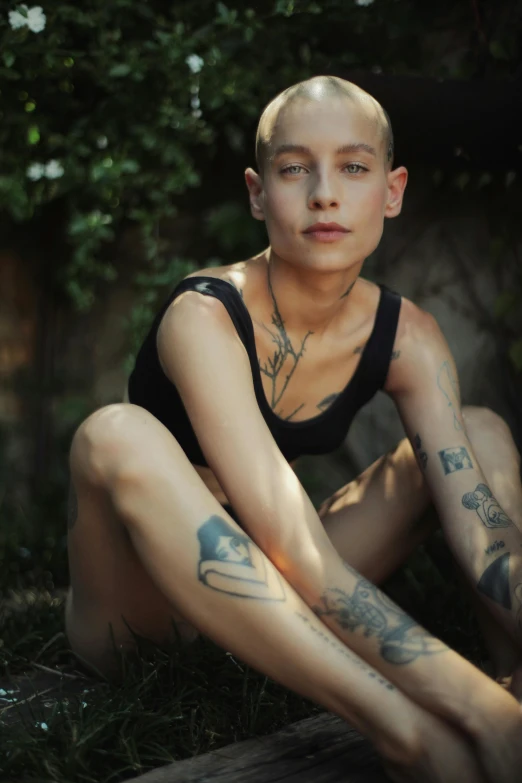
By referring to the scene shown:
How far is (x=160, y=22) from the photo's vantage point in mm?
3111

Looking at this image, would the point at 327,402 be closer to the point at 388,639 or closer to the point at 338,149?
the point at 338,149

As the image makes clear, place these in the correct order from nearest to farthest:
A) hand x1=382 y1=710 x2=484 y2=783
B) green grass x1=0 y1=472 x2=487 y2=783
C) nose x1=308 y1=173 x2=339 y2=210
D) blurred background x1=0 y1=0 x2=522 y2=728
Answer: hand x1=382 y1=710 x2=484 y2=783 < green grass x1=0 y1=472 x2=487 y2=783 < nose x1=308 y1=173 x2=339 y2=210 < blurred background x1=0 y1=0 x2=522 y2=728

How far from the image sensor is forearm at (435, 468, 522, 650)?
1.90 m

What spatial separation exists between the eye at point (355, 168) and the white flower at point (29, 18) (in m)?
1.48

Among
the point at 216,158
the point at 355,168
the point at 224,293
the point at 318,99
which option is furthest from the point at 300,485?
the point at 216,158

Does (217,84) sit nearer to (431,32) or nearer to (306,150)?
(431,32)

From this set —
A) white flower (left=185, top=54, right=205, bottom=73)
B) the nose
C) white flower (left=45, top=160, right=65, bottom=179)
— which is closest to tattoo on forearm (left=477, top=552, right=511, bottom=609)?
the nose

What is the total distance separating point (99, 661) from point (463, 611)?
97cm

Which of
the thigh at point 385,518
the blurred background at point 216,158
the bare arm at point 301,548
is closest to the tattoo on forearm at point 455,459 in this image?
the thigh at point 385,518

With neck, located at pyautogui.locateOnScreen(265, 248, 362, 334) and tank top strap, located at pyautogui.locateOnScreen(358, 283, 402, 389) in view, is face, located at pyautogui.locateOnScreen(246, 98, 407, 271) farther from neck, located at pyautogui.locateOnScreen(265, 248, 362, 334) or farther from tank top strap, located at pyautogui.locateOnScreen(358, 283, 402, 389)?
tank top strap, located at pyautogui.locateOnScreen(358, 283, 402, 389)

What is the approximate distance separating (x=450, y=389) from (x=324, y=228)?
48 cm

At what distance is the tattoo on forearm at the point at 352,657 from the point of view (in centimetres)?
165

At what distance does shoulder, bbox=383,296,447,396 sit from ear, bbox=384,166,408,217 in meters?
0.24

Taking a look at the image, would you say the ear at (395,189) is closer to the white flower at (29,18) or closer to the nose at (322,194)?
the nose at (322,194)
